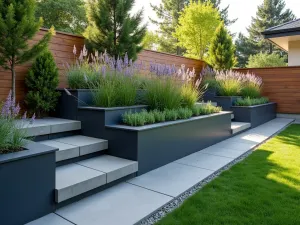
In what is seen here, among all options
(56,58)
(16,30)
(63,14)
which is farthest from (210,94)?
(63,14)

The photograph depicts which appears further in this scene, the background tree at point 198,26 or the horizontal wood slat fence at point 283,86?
the background tree at point 198,26

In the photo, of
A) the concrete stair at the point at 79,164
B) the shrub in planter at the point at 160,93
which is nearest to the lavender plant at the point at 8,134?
the concrete stair at the point at 79,164

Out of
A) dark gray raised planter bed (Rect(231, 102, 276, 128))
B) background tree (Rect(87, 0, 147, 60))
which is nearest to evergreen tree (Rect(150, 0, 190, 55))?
dark gray raised planter bed (Rect(231, 102, 276, 128))

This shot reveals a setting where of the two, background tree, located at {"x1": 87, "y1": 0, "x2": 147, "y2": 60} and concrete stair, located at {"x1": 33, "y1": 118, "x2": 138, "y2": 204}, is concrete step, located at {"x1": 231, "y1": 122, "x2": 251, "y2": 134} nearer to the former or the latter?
background tree, located at {"x1": 87, "y1": 0, "x2": 147, "y2": 60}

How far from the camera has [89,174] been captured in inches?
95.9

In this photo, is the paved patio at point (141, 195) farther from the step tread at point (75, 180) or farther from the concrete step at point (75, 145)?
the concrete step at point (75, 145)

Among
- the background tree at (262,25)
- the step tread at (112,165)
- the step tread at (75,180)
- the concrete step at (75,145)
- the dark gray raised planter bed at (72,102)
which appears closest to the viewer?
the step tread at (75,180)

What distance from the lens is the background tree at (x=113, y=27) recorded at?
479cm

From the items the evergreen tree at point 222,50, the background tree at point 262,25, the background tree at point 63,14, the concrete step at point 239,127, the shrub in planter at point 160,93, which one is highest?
the background tree at point 262,25

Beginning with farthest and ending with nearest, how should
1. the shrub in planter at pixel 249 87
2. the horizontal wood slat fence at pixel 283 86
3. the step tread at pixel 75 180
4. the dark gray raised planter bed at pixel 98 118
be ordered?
1. the horizontal wood slat fence at pixel 283 86
2. the shrub in planter at pixel 249 87
3. the dark gray raised planter bed at pixel 98 118
4. the step tread at pixel 75 180

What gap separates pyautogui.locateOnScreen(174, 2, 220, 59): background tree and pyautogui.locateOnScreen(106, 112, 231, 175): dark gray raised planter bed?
32.8 feet

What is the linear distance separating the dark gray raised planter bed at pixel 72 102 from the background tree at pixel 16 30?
0.76 metres

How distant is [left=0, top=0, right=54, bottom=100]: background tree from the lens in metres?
3.07

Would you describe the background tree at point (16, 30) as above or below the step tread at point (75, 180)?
above
